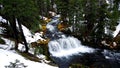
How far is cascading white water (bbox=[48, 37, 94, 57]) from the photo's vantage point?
128 ft

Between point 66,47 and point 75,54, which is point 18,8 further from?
point 66,47

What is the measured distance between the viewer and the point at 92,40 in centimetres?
4591

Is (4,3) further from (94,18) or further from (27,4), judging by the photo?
(94,18)

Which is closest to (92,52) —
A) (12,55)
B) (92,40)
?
(92,40)

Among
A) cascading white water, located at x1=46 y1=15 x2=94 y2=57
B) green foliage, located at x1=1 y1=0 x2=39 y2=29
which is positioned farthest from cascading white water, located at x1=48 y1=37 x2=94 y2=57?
green foliage, located at x1=1 y1=0 x2=39 y2=29

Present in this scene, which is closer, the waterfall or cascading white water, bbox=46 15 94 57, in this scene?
the waterfall

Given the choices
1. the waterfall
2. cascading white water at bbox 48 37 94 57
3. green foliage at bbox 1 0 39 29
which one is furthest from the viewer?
cascading white water at bbox 48 37 94 57

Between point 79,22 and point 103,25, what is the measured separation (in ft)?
17.6

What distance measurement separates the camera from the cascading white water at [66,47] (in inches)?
1535

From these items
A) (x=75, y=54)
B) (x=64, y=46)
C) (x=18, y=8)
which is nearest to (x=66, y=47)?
(x=64, y=46)

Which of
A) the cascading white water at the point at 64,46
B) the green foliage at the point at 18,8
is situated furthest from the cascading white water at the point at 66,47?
the green foliage at the point at 18,8

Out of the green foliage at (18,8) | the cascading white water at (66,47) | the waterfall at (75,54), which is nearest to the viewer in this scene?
the green foliage at (18,8)

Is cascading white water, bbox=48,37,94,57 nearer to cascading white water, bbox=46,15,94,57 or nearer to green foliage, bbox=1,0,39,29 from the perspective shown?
cascading white water, bbox=46,15,94,57

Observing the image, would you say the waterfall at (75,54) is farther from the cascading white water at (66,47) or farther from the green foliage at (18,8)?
the green foliage at (18,8)
